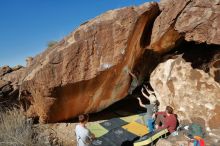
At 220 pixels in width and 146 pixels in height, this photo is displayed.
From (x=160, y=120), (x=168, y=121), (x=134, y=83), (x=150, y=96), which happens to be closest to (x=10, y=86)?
(x=134, y=83)

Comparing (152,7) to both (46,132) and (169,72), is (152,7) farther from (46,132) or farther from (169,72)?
(46,132)

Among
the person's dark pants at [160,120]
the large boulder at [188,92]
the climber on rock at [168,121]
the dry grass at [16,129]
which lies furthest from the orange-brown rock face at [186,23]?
the dry grass at [16,129]

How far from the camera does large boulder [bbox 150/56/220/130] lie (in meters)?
6.22

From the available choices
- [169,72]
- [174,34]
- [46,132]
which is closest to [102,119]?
[46,132]

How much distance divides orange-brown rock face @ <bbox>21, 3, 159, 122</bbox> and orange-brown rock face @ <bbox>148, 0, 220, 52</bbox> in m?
0.38

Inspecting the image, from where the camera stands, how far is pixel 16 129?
6.39 m

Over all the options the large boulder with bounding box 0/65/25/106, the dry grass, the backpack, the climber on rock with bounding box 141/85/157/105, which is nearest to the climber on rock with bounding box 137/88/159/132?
the climber on rock with bounding box 141/85/157/105

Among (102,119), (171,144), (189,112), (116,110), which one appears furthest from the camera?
(116,110)

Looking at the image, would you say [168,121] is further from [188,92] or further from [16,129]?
[16,129]

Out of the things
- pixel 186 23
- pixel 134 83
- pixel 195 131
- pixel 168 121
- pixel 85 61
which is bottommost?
pixel 195 131

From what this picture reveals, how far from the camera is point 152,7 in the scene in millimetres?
6828

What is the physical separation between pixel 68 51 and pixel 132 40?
5.04 feet

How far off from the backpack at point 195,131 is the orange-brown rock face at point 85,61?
2177 mm

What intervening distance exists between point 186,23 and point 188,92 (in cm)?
158
